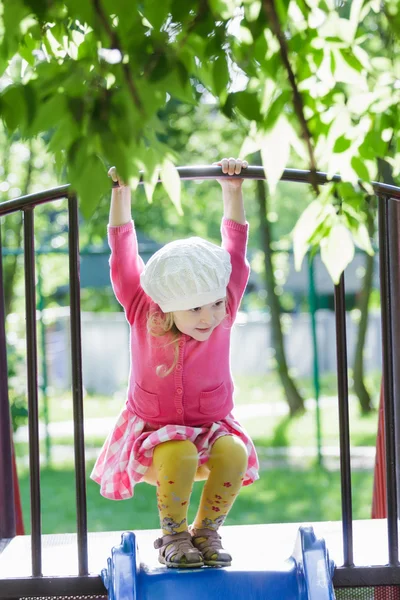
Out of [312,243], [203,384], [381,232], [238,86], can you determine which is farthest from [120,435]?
[238,86]

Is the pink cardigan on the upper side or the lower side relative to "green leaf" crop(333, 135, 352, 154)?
lower

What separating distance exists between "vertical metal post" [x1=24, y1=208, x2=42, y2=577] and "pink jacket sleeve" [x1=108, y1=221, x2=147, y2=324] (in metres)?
0.24

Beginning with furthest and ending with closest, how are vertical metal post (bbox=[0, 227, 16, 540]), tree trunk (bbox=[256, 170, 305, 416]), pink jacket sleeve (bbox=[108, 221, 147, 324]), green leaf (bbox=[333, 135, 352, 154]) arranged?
1. tree trunk (bbox=[256, 170, 305, 416])
2. vertical metal post (bbox=[0, 227, 16, 540])
3. pink jacket sleeve (bbox=[108, 221, 147, 324])
4. green leaf (bbox=[333, 135, 352, 154])

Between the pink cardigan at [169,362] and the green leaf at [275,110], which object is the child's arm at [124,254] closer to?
the pink cardigan at [169,362]

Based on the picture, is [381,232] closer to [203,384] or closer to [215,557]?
[203,384]

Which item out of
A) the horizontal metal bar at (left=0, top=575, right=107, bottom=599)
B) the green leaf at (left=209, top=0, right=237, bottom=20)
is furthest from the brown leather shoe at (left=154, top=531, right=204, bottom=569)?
the green leaf at (left=209, top=0, right=237, bottom=20)

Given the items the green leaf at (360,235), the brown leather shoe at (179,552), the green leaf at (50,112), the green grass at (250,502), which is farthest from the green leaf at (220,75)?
the green grass at (250,502)

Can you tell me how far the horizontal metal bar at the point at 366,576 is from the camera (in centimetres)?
258

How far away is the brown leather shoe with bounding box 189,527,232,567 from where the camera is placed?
2529 millimetres

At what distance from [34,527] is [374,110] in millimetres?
1447

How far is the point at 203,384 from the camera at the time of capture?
2.73m

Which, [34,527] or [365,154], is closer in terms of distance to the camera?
[365,154]

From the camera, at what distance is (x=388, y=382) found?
2.65 meters

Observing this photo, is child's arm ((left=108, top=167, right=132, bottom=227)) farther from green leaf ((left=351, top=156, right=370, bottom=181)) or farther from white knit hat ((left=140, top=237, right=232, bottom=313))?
green leaf ((left=351, top=156, right=370, bottom=181))
